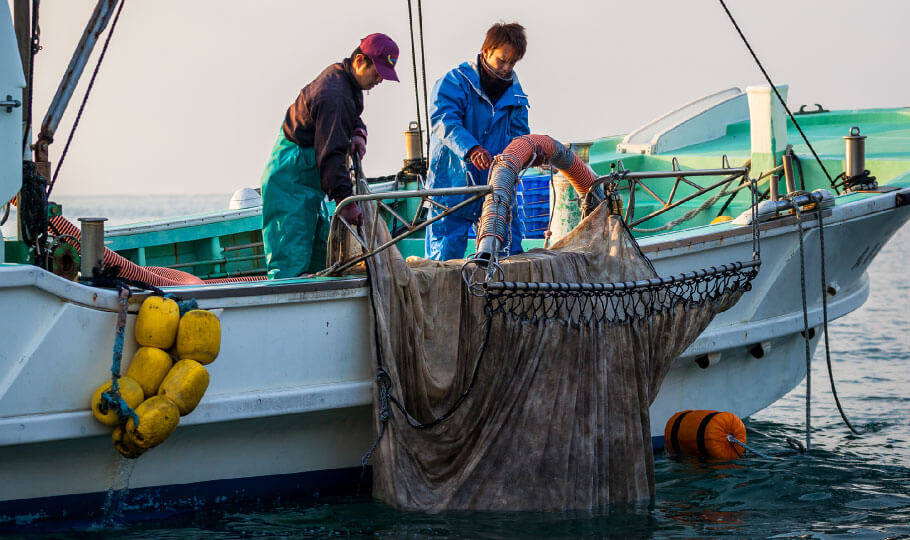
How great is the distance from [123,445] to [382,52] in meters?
2.35

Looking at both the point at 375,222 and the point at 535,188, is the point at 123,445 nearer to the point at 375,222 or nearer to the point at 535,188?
the point at 375,222

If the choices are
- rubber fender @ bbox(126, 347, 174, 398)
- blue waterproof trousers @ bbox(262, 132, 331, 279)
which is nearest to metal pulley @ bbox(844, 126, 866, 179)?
blue waterproof trousers @ bbox(262, 132, 331, 279)

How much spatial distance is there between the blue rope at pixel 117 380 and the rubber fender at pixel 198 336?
0.26m

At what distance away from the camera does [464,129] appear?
6.88 metres

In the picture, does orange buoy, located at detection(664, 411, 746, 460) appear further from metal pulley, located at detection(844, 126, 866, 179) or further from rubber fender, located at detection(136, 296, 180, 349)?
rubber fender, located at detection(136, 296, 180, 349)

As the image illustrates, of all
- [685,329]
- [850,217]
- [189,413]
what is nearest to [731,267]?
[685,329]

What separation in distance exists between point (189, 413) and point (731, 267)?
9.53 ft

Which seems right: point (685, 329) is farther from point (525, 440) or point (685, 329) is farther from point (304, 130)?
point (304, 130)

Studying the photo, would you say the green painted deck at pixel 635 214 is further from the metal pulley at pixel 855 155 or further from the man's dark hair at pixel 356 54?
the man's dark hair at pixel 356 54

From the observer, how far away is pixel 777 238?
7.48 metres

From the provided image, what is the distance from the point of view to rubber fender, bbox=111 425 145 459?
17.6 feet

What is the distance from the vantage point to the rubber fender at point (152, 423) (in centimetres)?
528

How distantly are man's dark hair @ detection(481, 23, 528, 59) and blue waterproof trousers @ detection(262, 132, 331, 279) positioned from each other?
1254mm

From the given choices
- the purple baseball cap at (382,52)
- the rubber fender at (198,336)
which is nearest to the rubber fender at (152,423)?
the rubber fender at (198,336)
